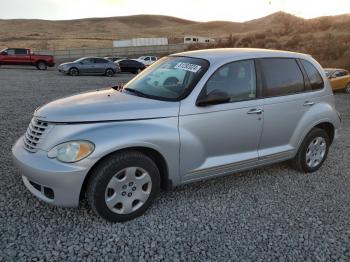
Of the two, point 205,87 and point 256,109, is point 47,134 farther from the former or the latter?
point 256,109

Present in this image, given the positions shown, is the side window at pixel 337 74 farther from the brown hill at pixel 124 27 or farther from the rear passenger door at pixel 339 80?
the brown hill at pixel 124 27

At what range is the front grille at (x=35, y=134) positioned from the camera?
12.2 ft

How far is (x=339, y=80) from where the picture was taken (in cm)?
1659

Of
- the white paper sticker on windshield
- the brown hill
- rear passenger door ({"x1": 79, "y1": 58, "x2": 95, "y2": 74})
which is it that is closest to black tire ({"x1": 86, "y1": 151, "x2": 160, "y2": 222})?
the white paper sticker on windshield

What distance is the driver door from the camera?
4.06 metres

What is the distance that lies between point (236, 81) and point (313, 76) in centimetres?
149

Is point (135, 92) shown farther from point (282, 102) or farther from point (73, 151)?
point (282, 102)

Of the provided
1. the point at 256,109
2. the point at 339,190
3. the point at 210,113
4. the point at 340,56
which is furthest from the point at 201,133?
the point at 340,56

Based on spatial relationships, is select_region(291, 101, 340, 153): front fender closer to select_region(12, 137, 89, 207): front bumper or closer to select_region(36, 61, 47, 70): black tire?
select_region(12, 137, 89, 207): front bumper

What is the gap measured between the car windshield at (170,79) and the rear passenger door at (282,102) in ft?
2.97

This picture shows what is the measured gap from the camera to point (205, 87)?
164 inches

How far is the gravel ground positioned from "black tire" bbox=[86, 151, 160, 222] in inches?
6.2

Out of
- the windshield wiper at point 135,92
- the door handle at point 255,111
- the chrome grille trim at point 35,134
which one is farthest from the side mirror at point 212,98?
the chrome grille trim at point 35,134

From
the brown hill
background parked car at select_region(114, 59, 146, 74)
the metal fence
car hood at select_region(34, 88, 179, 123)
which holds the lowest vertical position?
the brown hill
